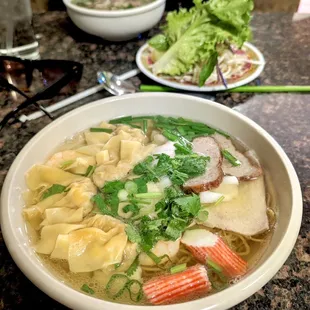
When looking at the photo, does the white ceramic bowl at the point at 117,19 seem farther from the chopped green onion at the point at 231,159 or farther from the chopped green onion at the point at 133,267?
the chopped green onion at the point at 133,267

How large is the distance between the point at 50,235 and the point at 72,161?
28 cm

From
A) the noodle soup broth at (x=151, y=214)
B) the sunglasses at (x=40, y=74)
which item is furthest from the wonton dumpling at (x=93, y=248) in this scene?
the sunglasses at (x=40, y=74)

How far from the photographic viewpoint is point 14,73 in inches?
67.6

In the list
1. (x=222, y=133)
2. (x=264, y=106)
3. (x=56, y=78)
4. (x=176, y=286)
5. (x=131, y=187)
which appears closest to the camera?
(x=176, y=286)

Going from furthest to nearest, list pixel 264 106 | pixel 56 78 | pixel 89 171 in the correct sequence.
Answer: pixel 56 78 < pixel 264 106 < pixel 89 171

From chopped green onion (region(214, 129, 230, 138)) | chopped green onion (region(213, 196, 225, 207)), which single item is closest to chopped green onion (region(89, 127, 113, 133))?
chopped green onion (region(214, 129, 230, 138))

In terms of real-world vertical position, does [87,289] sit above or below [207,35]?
below

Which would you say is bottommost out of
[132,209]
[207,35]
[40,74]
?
[40,74]

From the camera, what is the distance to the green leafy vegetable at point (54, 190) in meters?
1.11

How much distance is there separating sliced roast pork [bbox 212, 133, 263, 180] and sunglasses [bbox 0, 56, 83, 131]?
0.68m

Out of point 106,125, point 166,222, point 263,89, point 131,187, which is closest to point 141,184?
point 131,187

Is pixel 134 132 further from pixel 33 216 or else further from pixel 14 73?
pixel 14 73

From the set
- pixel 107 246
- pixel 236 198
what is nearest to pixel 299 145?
pixel 236 198

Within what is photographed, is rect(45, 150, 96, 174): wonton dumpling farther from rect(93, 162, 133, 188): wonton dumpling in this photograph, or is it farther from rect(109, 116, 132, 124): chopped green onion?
rect(109, 116, 132, 124): chopped green onion
